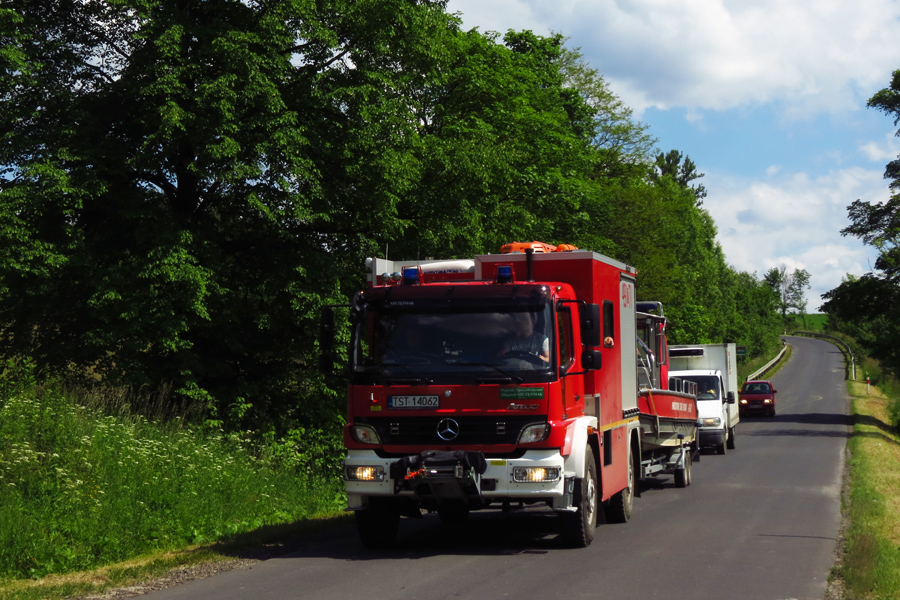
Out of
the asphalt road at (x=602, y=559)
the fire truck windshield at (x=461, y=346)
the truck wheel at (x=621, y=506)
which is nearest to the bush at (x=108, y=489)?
the asphalt road at (x=602, y=559)

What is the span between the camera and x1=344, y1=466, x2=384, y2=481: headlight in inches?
403

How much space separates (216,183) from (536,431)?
10.9 m

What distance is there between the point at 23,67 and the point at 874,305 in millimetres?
38137

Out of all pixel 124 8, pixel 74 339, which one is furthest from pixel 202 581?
pixel 124 8

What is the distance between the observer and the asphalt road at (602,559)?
837 cm

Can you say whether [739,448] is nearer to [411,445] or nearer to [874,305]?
[874,305]

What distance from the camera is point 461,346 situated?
10273 millimetres

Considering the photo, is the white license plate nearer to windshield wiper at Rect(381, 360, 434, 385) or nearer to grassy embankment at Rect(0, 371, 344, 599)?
windshield wiper at Rect(381, 360, 434, 385)

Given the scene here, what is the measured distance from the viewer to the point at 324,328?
10.8 meters

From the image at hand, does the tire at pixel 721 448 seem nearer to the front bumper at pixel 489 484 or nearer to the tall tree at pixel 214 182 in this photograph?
the tall tree at pixel 214 182

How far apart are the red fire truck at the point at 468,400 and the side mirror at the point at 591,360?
12mm

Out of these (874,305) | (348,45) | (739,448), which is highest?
(348,45)

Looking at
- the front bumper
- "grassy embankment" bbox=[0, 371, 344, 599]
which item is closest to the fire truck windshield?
the front bumper

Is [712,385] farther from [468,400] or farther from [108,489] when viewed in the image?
[108,489]
